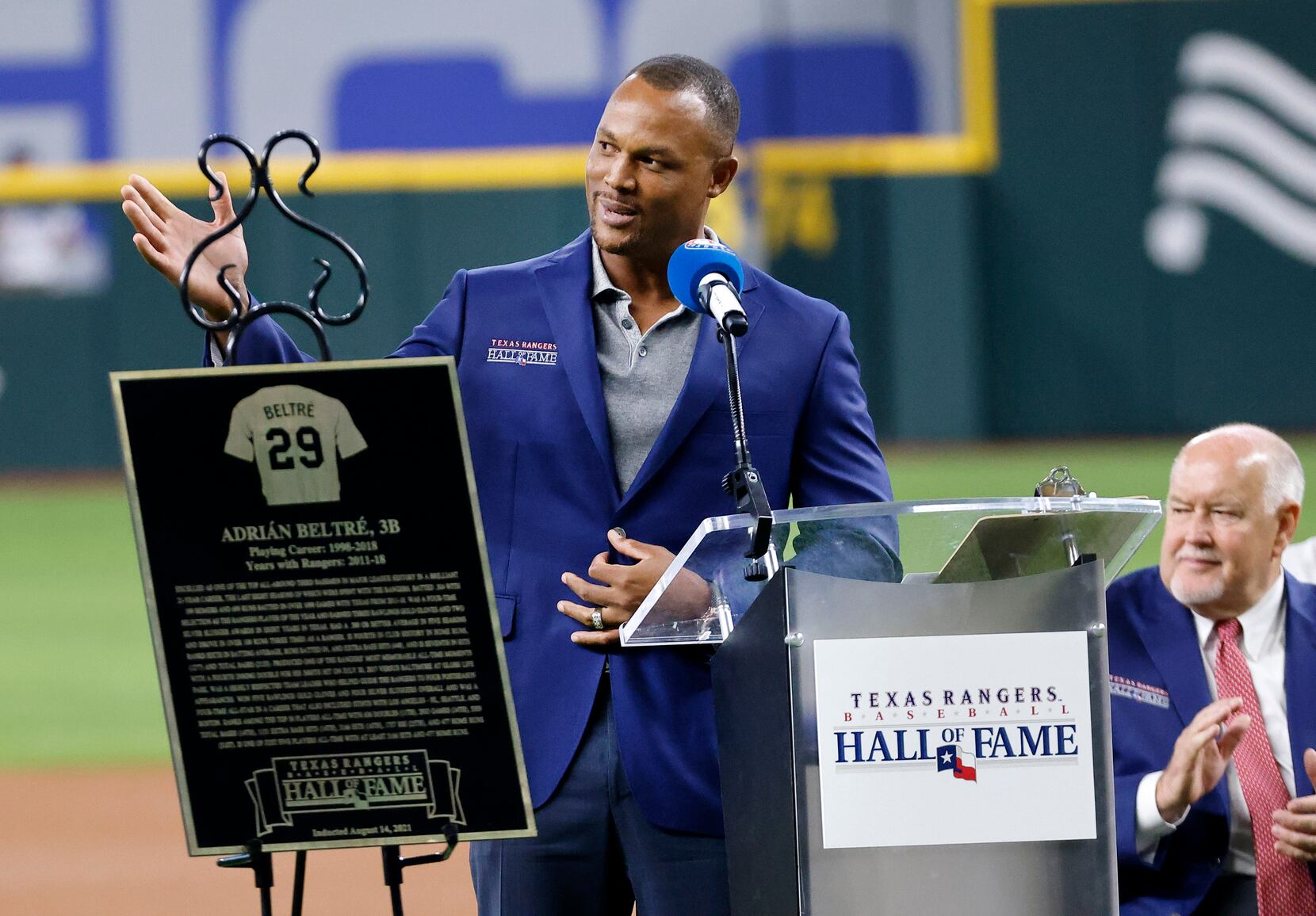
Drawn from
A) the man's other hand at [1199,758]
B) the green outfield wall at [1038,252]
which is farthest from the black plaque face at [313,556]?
the green outfield wall at [1038,252]

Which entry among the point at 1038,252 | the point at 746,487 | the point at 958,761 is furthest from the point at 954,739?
the point at 1038,252

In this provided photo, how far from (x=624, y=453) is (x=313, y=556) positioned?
1.97 feet

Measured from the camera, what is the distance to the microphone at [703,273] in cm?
235

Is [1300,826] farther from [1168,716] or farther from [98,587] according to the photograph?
[98,587]

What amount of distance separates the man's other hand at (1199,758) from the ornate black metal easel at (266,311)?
119 centimetres

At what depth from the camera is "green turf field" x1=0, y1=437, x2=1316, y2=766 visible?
25.3 ft

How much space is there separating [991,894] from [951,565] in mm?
399

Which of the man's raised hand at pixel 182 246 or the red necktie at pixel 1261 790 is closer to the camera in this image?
the man's raised hand at pixel 182 246

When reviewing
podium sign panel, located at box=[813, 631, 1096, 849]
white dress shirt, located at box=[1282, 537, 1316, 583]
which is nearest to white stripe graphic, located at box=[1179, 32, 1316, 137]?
white dress shirt, located at box=[1282, 537, 1316, 583]

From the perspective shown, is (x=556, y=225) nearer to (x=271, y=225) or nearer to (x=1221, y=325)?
(x=271, y=225)

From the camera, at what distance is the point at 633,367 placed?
2.67m

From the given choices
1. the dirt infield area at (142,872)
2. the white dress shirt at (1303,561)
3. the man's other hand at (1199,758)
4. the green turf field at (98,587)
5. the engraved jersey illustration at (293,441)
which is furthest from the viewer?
the green turf field at (98,587)

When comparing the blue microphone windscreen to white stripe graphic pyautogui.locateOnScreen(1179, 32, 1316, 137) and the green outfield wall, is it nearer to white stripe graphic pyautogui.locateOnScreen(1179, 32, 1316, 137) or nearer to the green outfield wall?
the green outfield wall

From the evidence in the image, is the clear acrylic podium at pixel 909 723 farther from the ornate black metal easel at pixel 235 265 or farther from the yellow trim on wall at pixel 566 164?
the yellow trim on wall at pixel 566 164
